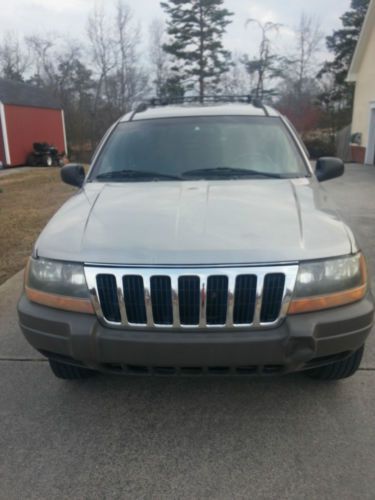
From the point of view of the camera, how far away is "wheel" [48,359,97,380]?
283 centimetres

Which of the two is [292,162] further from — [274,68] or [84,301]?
[274,68]

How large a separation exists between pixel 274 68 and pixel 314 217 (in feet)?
132

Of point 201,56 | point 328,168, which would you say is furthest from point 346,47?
point 328,168

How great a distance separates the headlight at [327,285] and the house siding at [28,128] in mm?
26433

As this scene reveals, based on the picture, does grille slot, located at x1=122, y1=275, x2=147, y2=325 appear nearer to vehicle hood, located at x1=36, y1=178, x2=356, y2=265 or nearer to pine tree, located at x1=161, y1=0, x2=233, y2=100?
vehicle hood, located at x1=36, y1=178, x2=356, y2=265

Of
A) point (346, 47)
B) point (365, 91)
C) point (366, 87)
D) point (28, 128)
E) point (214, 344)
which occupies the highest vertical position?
point (346, 47)

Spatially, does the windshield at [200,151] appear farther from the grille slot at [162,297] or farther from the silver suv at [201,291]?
the grille slot at [162,297]

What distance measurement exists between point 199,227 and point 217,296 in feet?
1.45

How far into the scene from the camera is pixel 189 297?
87.6 inches

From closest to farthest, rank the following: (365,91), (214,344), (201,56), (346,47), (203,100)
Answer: (214,344) < (203,100) < (365,91) < (346,47) < (201,56)

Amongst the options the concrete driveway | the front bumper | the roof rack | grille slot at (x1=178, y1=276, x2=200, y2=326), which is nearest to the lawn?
the roof rack

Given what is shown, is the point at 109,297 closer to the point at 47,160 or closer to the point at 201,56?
the point at 47,160

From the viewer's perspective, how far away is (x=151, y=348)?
7.30 ft

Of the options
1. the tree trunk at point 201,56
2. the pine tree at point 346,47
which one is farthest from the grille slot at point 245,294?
the tree trunk at point 201,56
